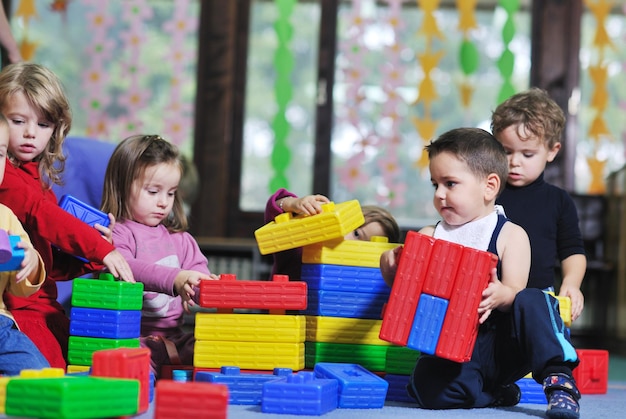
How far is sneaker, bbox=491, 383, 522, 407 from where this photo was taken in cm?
175

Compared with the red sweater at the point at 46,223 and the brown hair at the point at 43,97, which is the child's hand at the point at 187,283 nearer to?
the red sweater at the point at 46,223

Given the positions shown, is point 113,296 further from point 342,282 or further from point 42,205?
point 342,282

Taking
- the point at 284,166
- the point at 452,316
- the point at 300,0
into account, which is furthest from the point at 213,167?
the point at 452,316

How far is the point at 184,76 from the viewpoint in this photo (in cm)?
455

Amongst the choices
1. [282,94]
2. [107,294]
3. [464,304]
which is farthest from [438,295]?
[282,94]

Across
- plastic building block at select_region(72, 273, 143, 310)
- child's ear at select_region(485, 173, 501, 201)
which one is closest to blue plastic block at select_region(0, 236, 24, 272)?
plastic building block at select_region(72, 273, 143, 310)

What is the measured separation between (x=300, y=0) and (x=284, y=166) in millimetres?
911

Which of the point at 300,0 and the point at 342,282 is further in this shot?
the point at 300,0

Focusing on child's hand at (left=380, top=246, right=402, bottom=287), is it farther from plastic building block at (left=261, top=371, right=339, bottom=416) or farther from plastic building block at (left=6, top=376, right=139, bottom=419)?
plastic building block at (left=6, top=376, right=139, bottom=419)

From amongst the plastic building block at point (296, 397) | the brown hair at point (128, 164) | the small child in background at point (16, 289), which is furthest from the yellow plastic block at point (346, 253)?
the small child in background at point (16, 289)

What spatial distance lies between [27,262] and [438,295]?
0.78 metres

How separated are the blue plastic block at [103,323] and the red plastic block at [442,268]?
0.61m

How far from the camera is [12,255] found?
1.46 metres

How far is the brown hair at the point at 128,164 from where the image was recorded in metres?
2.02
